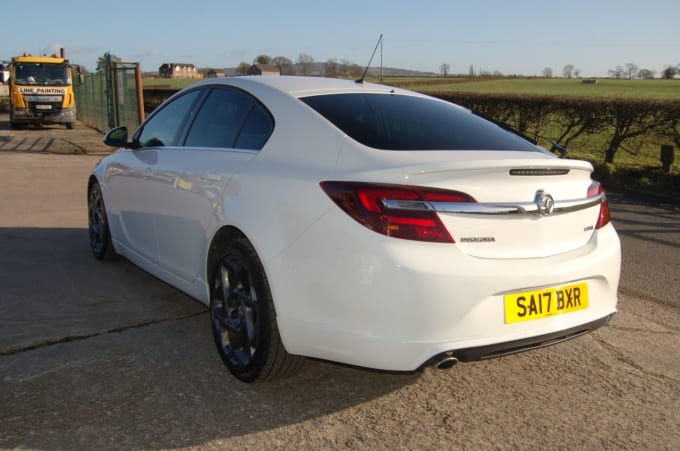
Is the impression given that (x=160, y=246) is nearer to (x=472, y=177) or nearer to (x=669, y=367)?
(x=472, y=177)

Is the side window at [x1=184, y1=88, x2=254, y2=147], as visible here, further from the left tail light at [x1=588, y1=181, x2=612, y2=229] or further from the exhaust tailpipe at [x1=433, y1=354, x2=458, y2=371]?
the left tail light at [x1=588, y1=181, x2=612, y2=229]

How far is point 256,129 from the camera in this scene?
363 cm

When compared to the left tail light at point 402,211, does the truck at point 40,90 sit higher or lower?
higher

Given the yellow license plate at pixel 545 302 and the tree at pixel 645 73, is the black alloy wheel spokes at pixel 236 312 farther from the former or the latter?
the tree at pixel 645 73

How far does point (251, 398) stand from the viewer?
10.6ft

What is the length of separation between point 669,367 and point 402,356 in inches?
75.2

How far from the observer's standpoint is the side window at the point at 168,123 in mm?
4461

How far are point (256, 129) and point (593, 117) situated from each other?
10.6 metres

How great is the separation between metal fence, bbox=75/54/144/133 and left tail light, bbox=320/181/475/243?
13675 millimetres

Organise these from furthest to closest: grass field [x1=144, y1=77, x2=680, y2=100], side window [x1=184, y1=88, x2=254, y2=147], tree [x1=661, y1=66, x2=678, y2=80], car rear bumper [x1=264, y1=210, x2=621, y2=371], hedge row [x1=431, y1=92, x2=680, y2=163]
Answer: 1. tree [x1=661, y1=66, x2=678, y2=80]
2. grass field [x1=144, y1=77, x2=680, y2=100]
3. hedge row [x1=431, y1=92, x2=680, y2=163]
4. side window [x1=184, y1=88, x2=254, y2=147]
5. car rear bumper [x1=264, y1=210, x2=621, y2=371]

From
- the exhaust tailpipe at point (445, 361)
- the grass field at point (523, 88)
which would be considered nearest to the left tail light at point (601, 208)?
the exhaust tailpipe at point (445, 361)

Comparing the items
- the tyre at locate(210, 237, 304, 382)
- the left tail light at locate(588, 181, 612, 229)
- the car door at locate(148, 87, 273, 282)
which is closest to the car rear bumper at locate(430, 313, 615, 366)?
the left tail light at locate(588, 181, 612, 229)

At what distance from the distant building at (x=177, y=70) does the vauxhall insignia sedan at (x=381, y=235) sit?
44324mm

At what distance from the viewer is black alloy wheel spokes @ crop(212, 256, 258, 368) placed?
3.33 meters
